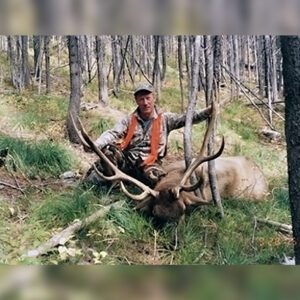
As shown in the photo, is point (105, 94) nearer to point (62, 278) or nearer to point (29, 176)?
point (29, 176)

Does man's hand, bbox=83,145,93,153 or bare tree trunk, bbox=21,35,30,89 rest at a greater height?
bare tree trunk, bbox=21,35,30,89

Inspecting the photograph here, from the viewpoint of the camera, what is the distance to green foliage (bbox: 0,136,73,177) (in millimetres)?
3455

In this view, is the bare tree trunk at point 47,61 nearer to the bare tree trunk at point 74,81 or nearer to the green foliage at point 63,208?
the bare tree trunk at point 74,81

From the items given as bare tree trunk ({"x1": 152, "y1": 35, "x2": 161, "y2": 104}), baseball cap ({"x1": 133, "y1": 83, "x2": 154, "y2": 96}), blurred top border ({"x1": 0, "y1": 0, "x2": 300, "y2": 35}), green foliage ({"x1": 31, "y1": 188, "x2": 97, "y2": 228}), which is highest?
blurred top border ({"x1": 0, "y1": 0, "x2": 300, "y2": 35})

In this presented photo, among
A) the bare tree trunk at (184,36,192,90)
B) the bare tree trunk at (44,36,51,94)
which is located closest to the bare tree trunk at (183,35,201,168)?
the bare tree trunk at (184,36,192,90)

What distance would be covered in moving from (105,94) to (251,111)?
48 centimetres

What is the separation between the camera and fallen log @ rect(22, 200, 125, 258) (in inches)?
133

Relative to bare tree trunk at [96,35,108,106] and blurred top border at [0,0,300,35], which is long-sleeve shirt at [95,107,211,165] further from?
blurred top border at [0,0,300,35]

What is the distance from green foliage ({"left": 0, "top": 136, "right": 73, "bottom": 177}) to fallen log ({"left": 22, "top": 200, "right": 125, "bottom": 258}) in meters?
0.18

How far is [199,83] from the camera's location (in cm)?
342

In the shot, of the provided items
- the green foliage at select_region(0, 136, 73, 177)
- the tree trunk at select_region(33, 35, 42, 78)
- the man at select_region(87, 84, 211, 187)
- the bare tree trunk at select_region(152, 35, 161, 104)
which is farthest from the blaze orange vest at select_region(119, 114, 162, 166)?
the tree trunk at select_region(33, 35, 42, 78)

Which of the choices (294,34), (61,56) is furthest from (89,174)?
(294,34)

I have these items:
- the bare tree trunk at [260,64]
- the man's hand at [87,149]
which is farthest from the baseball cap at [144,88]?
the bare tree trunk at [260,64]

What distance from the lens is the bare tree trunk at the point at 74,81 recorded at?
3428 millimetres
